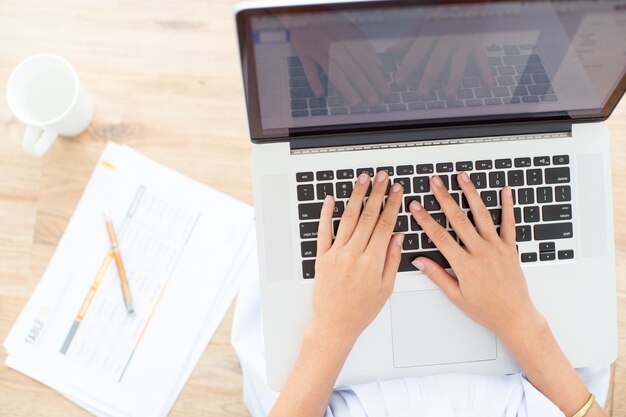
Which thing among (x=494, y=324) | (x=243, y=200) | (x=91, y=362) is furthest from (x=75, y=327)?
(x=494, y=324)

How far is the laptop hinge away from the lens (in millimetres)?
680

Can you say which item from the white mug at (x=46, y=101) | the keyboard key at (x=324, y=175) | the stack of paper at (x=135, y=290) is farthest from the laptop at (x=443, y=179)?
the white mug at (x=46, y=101)

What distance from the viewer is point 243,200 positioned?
33.9 inches

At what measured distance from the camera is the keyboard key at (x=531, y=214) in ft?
2.26

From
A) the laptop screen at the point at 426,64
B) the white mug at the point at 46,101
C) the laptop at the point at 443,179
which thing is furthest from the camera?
the white mug at the point at 46,101

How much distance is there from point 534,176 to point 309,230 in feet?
0.89

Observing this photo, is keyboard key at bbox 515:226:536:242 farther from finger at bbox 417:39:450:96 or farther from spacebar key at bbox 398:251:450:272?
finger at bbox 417:39:450:96

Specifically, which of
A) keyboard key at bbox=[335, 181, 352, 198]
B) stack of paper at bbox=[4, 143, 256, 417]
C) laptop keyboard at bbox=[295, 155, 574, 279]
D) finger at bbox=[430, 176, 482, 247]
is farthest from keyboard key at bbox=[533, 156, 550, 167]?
stack of paper at bbox=[4, 143, 256, 417]

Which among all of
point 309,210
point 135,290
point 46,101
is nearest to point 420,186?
point 309,210

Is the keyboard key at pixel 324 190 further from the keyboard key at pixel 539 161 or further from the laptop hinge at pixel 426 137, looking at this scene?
the keyboard key at pixel 539 161

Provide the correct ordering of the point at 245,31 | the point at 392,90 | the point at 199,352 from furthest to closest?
the point at 199,352
the point at 392,90
the point at 245,31

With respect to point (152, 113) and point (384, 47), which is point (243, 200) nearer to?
point (152, 113)

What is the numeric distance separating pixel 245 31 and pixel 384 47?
14 cm

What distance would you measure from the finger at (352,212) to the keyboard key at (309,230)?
0.03m
